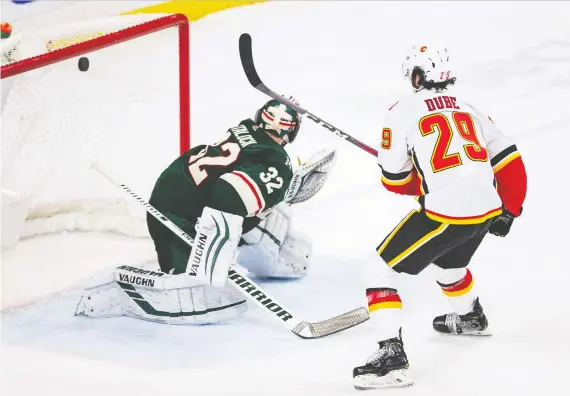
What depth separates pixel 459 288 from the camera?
2914mm

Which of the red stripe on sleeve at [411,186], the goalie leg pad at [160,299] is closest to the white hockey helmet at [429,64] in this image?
the red stripe on sleeve at [411,186]

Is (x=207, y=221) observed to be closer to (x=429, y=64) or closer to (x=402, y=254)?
(x=402, y=254)

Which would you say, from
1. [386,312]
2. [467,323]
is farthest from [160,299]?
[467,323]

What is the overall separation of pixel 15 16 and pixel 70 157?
2631mm

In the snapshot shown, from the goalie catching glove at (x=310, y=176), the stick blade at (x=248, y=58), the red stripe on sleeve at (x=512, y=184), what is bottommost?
the red stripe on sleeve at (x=512, y=184)

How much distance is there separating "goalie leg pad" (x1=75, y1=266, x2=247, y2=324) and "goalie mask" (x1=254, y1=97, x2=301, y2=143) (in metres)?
0.50

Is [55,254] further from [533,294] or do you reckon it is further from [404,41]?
[404,41]

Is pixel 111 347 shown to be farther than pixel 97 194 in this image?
No

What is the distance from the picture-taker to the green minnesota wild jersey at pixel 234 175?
10.1ft

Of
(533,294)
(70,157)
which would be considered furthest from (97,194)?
(533,294)

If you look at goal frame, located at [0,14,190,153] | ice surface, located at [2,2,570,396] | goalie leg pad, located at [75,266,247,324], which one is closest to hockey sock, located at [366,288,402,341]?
ice surface, located at [2,2,570,396]

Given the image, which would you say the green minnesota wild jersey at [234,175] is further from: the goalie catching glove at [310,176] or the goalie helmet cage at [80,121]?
the goalie helmet cage at [80,121]

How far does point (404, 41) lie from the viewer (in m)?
5.73

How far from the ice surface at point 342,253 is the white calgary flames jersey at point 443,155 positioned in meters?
0.44
